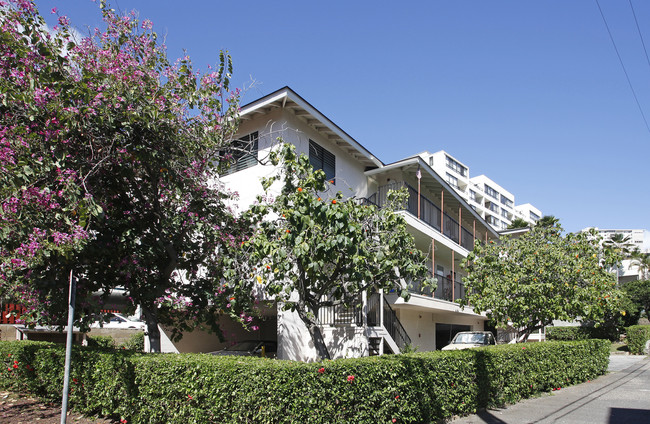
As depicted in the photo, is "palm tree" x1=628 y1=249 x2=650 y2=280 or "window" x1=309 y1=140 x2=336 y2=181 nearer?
"window" x1=309 y1=140 x2=336 y2=181

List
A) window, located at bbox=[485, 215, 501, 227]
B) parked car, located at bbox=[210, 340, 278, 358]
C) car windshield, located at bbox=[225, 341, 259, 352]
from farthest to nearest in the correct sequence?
window, located at bbox=[485, 215, 501, 227] < car windshield, located at bbox=[225, 341, 259, 352] < parked car, located at bbox=[210, 340, 278, 358]

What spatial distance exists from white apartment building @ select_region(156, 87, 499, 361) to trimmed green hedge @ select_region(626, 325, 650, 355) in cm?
1501

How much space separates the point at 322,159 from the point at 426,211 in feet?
23.8

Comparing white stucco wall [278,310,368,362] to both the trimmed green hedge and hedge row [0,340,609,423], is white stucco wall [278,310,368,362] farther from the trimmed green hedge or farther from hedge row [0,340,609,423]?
the trimmed green hedge

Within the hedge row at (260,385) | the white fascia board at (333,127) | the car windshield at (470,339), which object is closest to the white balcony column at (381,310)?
the hedge row at (260,385)

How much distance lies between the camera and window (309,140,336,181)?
1523 centimetres

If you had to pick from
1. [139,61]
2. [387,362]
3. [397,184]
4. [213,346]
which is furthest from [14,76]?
[397,184]

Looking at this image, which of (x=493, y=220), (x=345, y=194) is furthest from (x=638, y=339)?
(x=493, y=220)

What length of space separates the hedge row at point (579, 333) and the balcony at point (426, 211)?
15.8 m

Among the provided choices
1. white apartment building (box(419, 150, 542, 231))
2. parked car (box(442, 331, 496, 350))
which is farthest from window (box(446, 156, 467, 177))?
parked car (box(442, 331, 496, 350))

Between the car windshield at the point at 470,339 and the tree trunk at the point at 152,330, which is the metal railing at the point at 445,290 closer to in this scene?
the car windshield at the point at 470,339

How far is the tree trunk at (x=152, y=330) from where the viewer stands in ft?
32.9

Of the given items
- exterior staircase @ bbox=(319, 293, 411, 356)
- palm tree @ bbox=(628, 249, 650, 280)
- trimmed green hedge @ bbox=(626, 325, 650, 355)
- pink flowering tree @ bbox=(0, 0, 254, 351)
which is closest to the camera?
pink flowering tree @ bbox=(0, 0, 254, 351)

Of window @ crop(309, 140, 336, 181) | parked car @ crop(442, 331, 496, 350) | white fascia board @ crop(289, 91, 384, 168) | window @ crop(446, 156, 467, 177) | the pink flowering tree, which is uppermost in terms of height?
window @ crop(446, 156, 467, 177)
